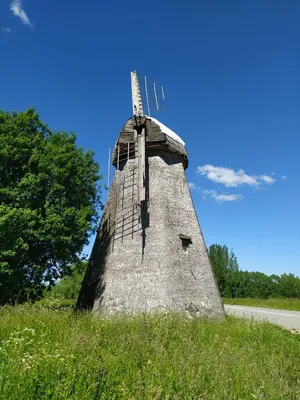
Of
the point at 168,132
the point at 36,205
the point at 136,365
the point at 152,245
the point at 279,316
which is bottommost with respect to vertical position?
the point at 136,365

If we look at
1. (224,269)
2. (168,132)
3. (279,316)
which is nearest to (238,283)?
(224,269)

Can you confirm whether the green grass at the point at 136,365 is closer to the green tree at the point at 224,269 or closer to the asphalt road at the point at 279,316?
the asphalt road at the point at 279,316

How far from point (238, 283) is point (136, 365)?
65578 mm

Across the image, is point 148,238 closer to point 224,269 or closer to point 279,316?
point 279,316

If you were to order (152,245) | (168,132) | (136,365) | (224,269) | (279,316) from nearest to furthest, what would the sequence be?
(136,365) → (152,245) → (168,132) → (279,316) → (224,269)

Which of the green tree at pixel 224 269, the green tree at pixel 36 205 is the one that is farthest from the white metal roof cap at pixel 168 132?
the green tree at pixel 224 269

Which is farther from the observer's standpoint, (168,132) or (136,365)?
(168,132)

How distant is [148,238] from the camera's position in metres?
12.7

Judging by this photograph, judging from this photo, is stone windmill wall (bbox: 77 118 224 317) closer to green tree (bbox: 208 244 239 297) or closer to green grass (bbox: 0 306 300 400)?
green grass (bbox: 0 306 300 400)

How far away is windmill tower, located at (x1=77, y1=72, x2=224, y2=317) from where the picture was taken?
1179 cm

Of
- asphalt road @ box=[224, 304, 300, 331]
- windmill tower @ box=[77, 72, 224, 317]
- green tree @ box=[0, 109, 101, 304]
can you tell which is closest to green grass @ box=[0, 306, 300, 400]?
windmill tower @ box=[77, 72, 224, 317]

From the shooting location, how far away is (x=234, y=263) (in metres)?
73.9

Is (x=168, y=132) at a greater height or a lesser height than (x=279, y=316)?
greater

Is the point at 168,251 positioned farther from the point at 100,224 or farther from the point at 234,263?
the point at 234,263
